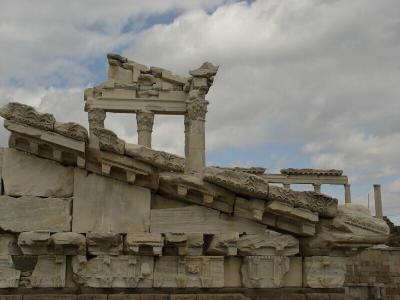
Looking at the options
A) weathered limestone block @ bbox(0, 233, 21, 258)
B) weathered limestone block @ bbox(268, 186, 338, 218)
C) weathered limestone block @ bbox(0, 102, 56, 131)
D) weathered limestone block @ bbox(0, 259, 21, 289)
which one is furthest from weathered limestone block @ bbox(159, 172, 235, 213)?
weathered limestone block @ bbox(0, 259, 21, 289)

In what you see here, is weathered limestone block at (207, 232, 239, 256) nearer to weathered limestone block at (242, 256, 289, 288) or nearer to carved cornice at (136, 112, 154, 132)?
weathered limestone block at (242, 256, 289, 288)

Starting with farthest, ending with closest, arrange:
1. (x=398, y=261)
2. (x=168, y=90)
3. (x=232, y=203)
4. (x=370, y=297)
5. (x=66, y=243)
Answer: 1. (x=168, y=90)
2. (x=398, y=261)
3. (x=370, y=297)
4. (x=232, y=203)
5. (x=66, y=243)

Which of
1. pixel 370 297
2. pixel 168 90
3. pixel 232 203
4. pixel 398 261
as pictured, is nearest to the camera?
pixel 232 203

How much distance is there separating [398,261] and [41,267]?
653 inches

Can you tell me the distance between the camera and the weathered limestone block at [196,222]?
715 cm

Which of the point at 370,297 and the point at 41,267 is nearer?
the point at 41,267

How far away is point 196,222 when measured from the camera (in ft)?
23.8

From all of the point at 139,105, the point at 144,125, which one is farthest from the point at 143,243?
the point at 139,105

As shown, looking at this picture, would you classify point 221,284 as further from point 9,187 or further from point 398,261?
point 398,261

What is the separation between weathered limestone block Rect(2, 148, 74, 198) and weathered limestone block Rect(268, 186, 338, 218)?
2628 millimetres

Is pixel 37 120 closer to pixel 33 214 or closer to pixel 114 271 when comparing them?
pixel 33 214

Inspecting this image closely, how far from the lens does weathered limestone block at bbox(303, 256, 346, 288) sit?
24.1 feet

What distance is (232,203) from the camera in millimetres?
7285

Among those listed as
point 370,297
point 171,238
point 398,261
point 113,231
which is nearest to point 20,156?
point 113,231
